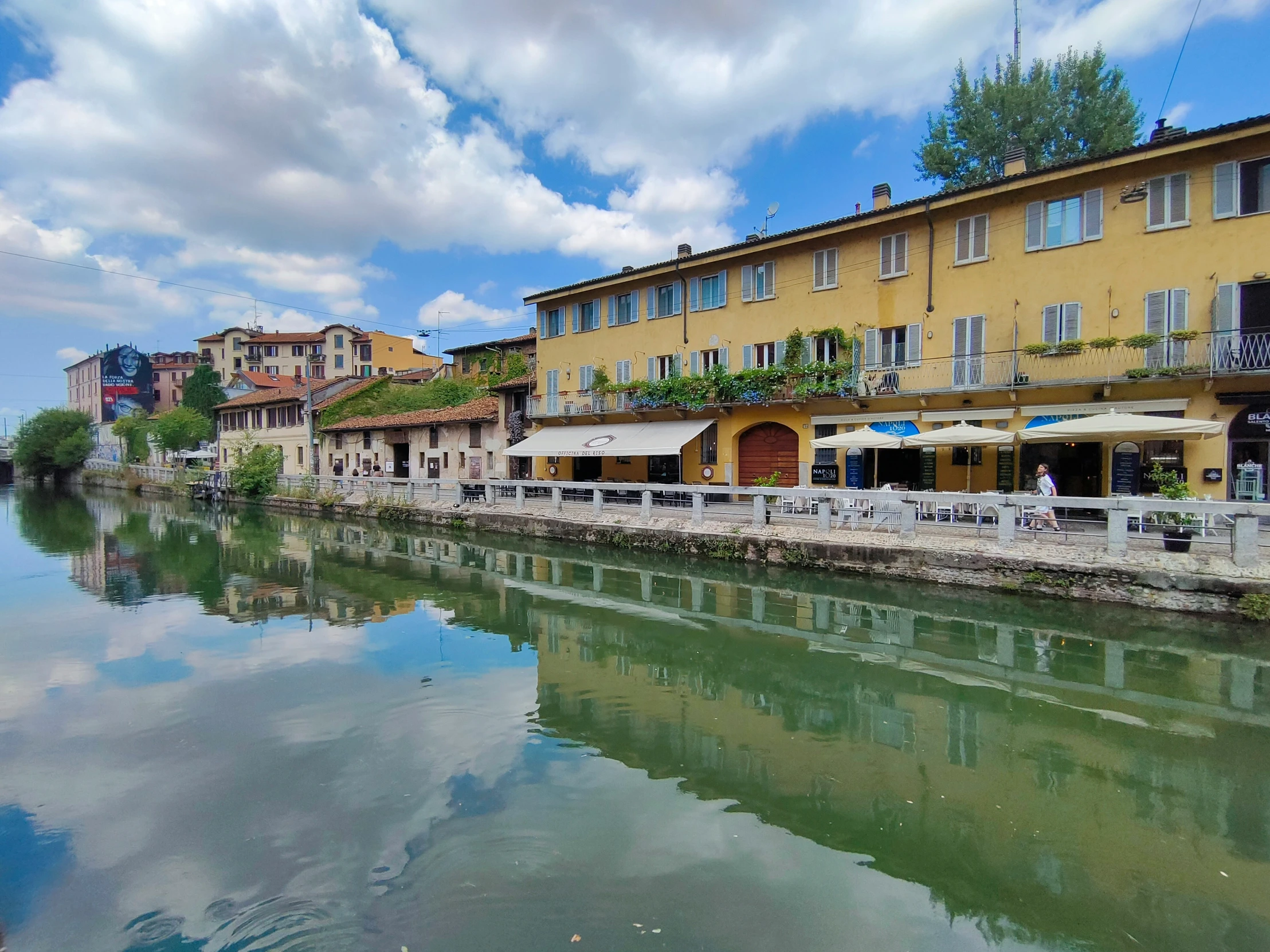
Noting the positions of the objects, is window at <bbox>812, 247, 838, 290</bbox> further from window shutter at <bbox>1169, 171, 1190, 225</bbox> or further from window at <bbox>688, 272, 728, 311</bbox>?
window shutter at <bbox>1169, 171, 1190, 225</bbox>

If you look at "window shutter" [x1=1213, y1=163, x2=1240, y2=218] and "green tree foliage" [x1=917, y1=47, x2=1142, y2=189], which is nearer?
"window shutter" [x1=1213, y1=163, x2=1240, y2=218]

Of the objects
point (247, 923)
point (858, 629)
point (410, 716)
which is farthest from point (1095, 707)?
point (247, 923)

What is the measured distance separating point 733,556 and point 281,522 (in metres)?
19.7

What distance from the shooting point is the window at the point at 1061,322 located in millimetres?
15633

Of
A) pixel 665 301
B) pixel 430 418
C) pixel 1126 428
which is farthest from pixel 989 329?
pixel 430 418

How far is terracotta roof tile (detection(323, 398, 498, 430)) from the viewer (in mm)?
29422

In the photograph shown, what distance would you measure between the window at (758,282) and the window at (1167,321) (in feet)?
31.4

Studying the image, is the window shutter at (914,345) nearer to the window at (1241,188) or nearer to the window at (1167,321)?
the window at (1167,321)

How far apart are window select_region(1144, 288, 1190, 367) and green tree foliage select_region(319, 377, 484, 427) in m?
29.3

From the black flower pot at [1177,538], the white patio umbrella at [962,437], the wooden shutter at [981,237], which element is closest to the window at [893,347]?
the wooden shutter at [981,237]

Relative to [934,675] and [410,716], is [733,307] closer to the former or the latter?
[934,675]

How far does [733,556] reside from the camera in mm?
14625

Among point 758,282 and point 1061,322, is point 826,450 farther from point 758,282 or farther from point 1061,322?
point 1061,322

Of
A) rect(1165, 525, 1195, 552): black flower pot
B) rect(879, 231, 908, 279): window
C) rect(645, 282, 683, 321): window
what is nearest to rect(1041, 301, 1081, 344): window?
rect(879, 231, 908, 279): window
